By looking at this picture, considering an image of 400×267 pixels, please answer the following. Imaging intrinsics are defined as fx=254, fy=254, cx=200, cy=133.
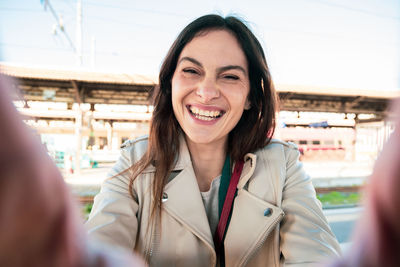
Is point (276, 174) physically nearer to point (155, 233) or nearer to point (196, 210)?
A: point (196, 210)

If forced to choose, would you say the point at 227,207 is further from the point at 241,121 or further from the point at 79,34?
the point at 79,34

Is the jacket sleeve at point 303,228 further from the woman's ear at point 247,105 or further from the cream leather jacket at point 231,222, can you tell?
the woman's ear at point 247,105

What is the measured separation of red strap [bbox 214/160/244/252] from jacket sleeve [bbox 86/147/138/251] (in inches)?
16.5

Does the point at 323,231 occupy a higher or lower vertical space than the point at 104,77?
lower

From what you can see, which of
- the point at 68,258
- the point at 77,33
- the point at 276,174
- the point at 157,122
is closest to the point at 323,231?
the point at 276,174

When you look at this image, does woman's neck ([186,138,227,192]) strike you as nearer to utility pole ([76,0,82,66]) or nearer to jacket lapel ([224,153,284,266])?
jacket lapel ([224,153,284,266])

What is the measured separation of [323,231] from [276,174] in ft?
1.14

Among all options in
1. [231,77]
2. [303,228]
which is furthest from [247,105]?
[303,228]

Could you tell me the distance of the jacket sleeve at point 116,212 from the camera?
107 cm

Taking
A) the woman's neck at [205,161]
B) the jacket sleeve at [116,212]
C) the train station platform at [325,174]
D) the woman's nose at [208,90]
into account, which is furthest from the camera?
the train station platform at [325,174]

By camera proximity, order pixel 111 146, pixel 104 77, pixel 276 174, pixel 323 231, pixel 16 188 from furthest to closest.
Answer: pixel 111 146 < pixel 104 77 < pixel 276 174 < pixel 323 231 < pixel 16 188

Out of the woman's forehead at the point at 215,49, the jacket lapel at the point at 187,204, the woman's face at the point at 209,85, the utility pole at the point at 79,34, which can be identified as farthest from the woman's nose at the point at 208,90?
the utility pole at the point at 79,34

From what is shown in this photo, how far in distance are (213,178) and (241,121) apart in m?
0.46

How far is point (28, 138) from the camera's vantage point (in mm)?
153
